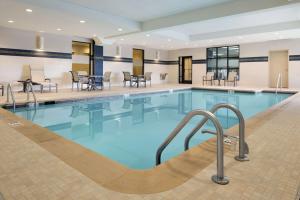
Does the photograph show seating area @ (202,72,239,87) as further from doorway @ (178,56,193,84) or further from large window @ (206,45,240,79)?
doorway @ (178,56,193,84)

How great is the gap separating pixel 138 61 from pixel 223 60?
18.1ft

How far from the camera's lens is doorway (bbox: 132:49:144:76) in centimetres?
1546

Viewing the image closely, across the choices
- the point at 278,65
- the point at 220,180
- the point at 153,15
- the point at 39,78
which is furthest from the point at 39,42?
the point at 278,65

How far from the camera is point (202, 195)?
1.57 metres

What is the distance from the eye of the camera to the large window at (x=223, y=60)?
1415 centimetres

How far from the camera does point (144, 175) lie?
192cm

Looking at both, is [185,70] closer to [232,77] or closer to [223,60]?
[223,60]

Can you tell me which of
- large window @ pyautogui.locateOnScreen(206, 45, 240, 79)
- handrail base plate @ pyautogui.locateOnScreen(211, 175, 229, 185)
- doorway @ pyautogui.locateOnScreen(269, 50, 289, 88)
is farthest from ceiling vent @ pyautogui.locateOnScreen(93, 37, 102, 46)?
handrail base plate @ pyautogui.locateOnScreen(211, 175, 229, 185)

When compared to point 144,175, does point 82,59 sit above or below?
above

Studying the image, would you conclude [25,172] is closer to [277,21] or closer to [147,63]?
[277,21]

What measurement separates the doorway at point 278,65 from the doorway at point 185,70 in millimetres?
5355

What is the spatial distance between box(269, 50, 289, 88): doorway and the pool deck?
11731 millimetres

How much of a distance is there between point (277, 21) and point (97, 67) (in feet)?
27.8

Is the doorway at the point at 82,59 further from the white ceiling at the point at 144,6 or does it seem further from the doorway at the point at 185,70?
the doorway at the point at 185,70
